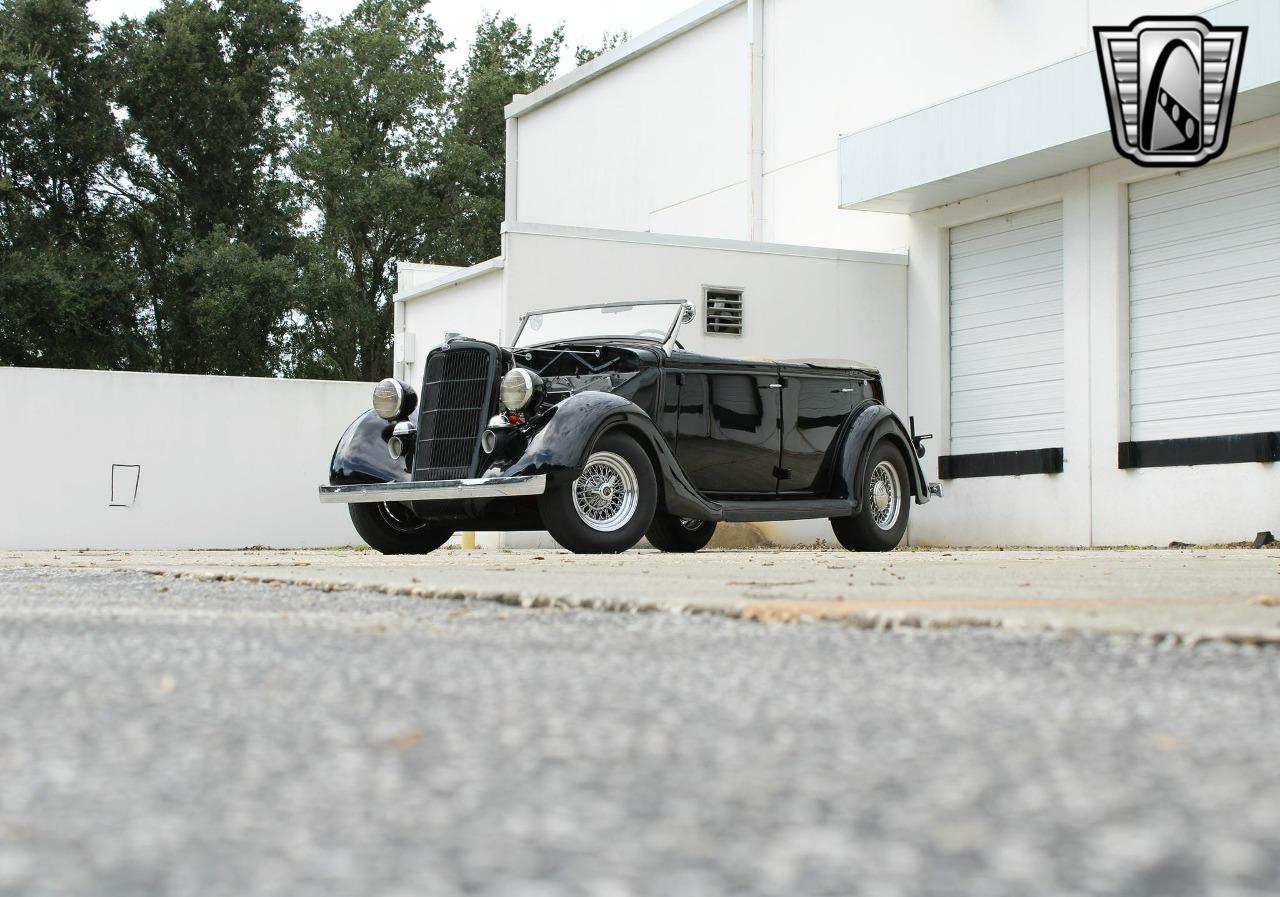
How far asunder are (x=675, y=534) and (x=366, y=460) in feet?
8.17

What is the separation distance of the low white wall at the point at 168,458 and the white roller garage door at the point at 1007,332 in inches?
254

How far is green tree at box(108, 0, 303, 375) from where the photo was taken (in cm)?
3134

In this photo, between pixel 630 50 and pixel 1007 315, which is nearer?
pixel 1007 315

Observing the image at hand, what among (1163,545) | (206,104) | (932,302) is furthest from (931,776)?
(206,104)

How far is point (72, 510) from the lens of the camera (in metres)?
15.3

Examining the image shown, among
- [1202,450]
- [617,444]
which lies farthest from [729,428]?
[1202,450]

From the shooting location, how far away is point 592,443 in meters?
8.32

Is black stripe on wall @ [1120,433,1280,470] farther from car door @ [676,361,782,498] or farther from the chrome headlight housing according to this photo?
the chrome headlight housing

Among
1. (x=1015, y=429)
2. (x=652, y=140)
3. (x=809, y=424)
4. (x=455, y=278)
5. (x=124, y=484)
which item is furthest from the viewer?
(x=652, y=140)

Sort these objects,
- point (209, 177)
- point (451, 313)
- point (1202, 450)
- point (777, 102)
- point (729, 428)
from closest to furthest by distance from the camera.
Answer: point (729, 428) < point (1202, 450) < point (451, 313) < point (777, 102) < point (209, 177)

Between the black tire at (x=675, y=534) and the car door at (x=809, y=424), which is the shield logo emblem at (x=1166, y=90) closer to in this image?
the car door at (x=809, y=424)

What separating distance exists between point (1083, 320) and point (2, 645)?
12.1 m

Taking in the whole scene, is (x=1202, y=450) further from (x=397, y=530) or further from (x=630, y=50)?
(x=630, y=50)

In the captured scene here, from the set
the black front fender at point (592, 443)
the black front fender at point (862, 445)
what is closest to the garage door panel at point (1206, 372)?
the black front fender at point (862, 445)
